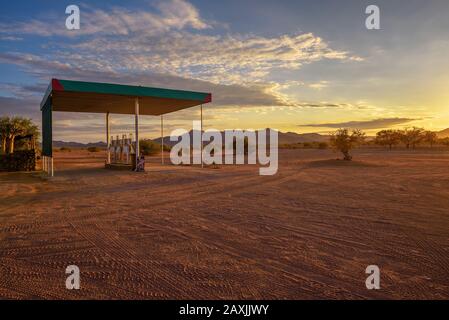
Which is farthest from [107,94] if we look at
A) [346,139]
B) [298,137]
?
[298,137]

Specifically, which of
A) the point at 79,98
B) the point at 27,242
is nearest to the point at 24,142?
the point at 79,98

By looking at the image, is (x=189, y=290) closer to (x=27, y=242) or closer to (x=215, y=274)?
(x=215, y=274)

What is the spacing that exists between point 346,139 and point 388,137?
1794 inches

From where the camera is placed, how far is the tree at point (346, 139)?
27.7 metres

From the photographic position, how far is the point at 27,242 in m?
5.86

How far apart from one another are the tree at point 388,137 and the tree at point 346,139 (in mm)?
42141

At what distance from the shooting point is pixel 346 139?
28188 millimetres

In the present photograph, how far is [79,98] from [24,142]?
18.6 meters

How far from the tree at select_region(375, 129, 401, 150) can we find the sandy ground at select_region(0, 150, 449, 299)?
61.1m

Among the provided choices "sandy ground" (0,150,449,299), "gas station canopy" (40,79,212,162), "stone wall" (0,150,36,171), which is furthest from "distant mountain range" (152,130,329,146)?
"sandy ground" (0,150,449,299)

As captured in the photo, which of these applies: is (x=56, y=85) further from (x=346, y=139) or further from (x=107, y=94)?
(x=346, y=139)

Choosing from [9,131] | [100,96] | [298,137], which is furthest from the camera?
[298,137]

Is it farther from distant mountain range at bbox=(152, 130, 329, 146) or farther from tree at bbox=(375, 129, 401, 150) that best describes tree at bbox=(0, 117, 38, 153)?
distant mountain range at bbox=(152, 130, 329, 146)

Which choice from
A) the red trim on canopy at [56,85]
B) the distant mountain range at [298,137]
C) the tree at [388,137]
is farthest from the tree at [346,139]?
the distant mountain range at [298,137]
